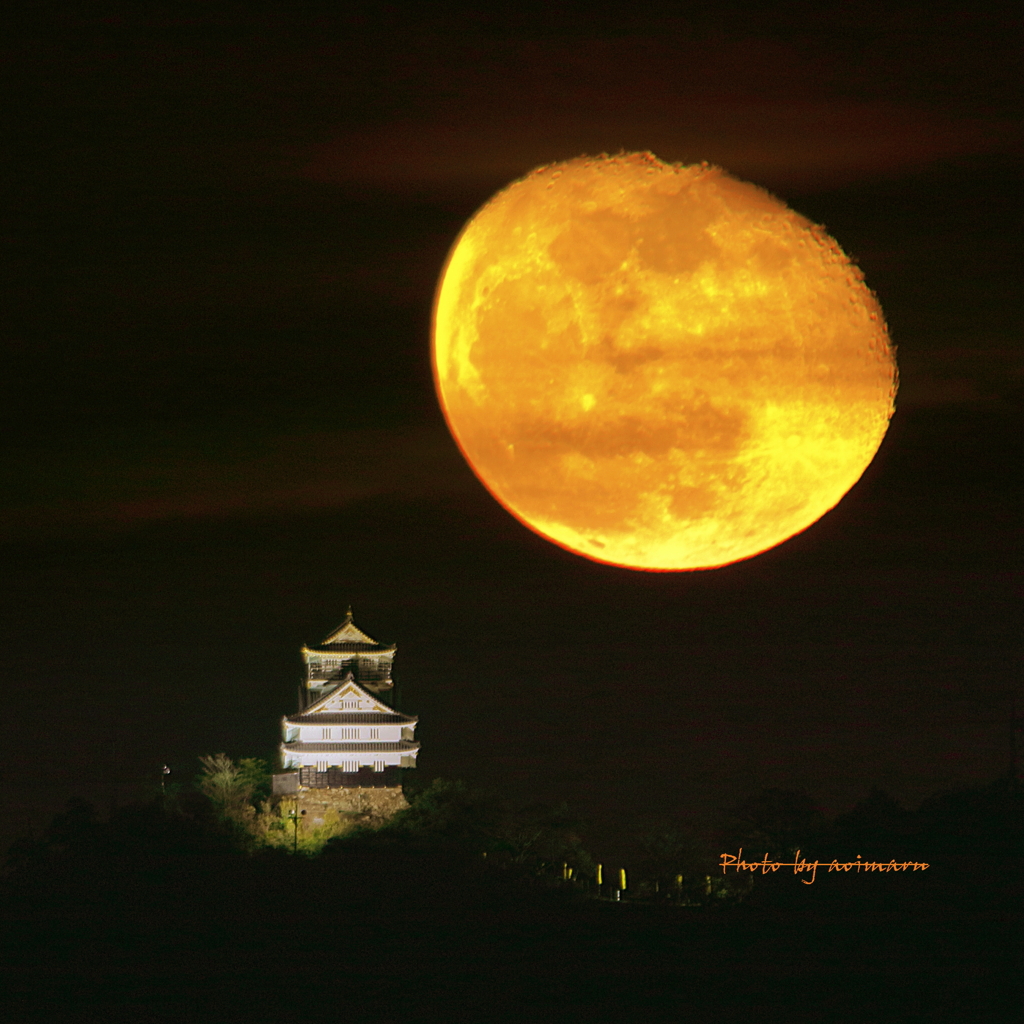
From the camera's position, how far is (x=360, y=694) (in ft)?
116

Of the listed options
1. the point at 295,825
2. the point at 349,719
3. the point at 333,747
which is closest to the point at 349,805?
the point at 295,825

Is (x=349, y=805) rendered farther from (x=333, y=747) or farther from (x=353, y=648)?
(x=353, y=648)

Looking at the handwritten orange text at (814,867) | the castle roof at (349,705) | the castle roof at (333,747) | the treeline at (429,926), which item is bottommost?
the treeline at (429,926)

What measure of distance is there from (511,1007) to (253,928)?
6.31 metres

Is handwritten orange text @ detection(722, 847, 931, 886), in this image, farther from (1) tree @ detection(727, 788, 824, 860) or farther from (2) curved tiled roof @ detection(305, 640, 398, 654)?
(2) curved tiled roof @ detection(305, 640, 398, 654)

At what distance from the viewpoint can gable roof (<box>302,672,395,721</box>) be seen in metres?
35.2

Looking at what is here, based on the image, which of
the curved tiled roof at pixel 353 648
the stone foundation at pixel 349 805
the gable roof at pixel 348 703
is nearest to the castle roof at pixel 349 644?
the curved tiled roof at pixel 353 648

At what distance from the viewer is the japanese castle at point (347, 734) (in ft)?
112

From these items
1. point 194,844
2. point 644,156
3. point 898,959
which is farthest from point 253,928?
point 644,156

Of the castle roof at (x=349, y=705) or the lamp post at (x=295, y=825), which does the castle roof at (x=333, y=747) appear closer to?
the castle roof at (x=349, y=705)

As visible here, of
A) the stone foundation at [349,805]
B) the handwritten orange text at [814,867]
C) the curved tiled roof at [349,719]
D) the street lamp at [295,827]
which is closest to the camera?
the street lamp at [295,827]

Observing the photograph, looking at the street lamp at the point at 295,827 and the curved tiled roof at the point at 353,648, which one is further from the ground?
the curved tiled roof at the point at 353,648

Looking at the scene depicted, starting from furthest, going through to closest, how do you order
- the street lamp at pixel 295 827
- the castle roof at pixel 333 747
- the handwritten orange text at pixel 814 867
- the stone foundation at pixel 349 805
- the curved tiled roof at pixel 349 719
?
the curved tiled roof at pixel 349 719 < the castle roof at pixel 333 747 < the handwritten orange text at pixel 814 867 < the stone foundation at pixel 349 805 < the street lamp at pixel 295 827

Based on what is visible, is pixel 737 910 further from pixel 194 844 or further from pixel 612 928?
pixel 194 844
